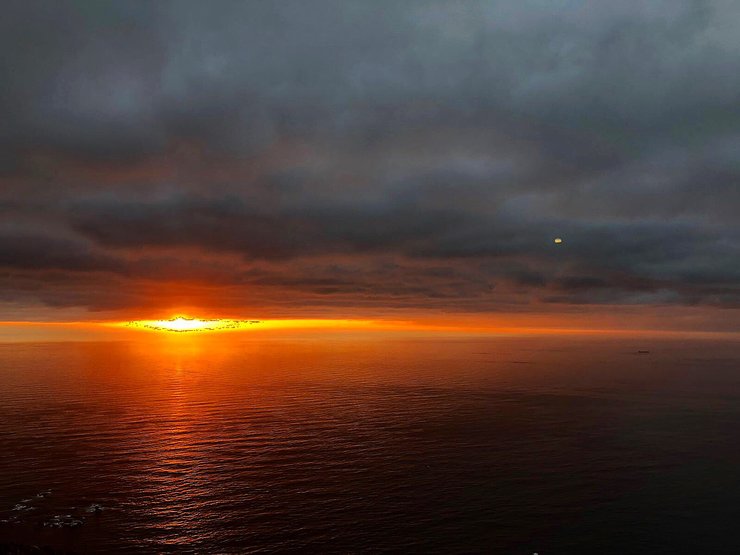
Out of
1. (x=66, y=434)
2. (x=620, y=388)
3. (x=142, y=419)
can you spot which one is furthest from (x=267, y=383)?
(x=620, y=388)

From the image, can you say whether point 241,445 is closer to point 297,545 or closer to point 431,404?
point 297,545

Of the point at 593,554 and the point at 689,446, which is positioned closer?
the point at 593,554

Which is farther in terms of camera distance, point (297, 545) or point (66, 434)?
point (66, 434)

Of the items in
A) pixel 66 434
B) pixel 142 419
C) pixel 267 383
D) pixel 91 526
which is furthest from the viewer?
pixel 267 383

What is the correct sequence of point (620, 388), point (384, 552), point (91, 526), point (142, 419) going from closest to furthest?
1. point (384, 552)
2. point (91, 526)
3. point (142, 419)
4. point (620, 388)

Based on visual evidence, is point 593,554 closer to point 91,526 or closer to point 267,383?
point 91,526

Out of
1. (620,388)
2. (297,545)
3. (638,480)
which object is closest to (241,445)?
(297,545)

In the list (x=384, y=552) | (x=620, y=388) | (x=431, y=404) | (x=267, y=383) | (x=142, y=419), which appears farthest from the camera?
(x=267, y=383)

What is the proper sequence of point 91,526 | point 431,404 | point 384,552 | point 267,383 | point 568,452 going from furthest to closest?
point 267,383
point 431,404
point 568,452
point 91,526
point 384,552
